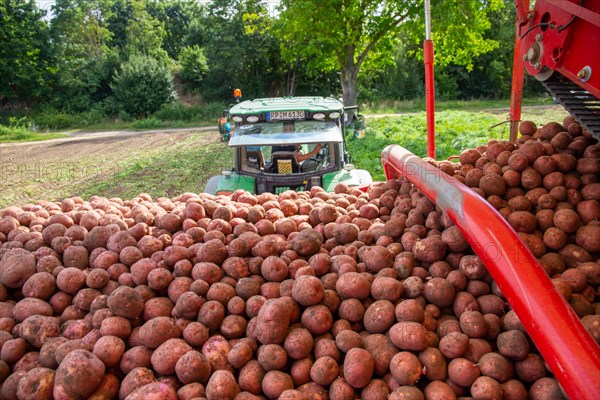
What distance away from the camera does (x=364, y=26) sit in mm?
19406

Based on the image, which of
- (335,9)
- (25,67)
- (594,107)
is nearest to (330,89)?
A: (335,9)

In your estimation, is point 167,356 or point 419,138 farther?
point 419,138

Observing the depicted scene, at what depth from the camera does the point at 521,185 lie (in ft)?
9.71

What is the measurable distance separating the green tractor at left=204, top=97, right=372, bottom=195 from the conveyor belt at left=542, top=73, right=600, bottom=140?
8.97ft

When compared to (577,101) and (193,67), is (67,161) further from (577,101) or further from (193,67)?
(193,67)

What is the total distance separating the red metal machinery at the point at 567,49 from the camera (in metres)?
2.42

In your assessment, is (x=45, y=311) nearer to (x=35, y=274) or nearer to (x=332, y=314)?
(x=35, y=274)

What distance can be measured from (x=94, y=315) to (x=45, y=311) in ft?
1.16

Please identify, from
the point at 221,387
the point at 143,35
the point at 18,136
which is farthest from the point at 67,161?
the point at 143,35

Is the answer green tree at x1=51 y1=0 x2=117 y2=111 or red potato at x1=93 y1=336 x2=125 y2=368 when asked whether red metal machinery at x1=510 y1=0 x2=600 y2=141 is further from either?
green tree at x1=51 y1=0 x2=117 y2=111

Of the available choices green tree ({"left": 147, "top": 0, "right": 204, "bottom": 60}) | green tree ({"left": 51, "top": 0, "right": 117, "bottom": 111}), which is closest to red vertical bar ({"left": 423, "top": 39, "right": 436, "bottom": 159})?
green tree ({"left": 51, "top": 0, "right": 117, "bottom": 111})

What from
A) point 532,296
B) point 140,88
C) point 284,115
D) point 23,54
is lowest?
point 532,296

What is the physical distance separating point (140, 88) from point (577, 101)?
105ft

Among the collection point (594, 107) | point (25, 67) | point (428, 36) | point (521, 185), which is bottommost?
point (521, 185)
